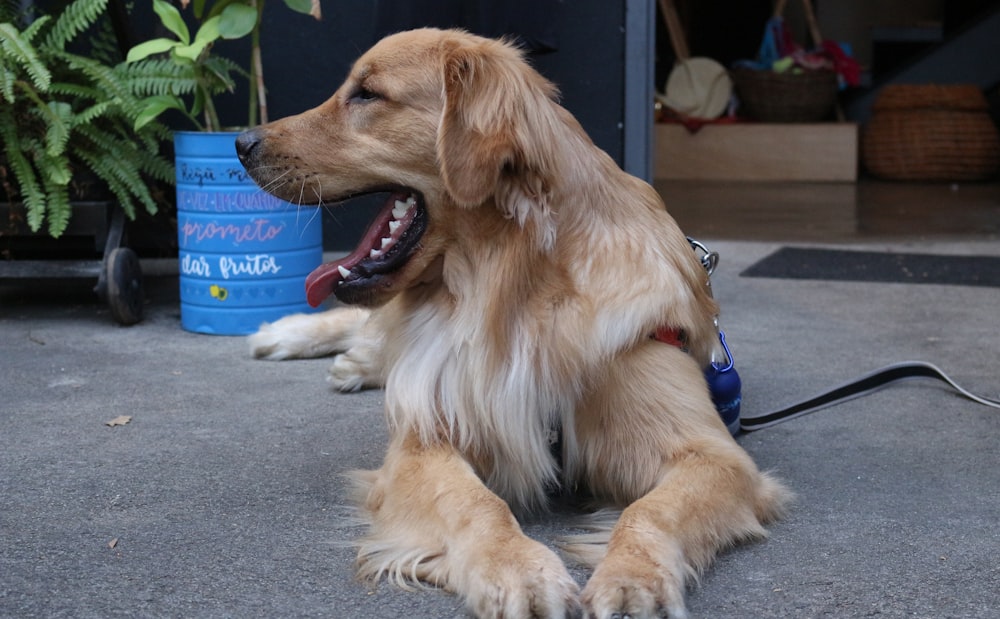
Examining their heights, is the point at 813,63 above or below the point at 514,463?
above

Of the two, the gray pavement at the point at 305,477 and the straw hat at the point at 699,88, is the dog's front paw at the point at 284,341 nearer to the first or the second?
the gray pavement at the point at 305,477

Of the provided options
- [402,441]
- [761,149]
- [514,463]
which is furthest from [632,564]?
[761,149]

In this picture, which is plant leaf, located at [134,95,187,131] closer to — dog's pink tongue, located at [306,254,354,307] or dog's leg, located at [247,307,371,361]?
dog's leg, located at [247,307,371,361]

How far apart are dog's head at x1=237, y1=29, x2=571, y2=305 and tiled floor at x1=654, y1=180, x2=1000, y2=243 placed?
453cm

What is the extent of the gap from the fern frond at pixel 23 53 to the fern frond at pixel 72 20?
0.30 m

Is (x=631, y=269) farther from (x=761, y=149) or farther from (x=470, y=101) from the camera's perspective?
(x=761, y=149)

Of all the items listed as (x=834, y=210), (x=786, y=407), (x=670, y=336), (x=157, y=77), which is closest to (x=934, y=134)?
(x=834, y=210)

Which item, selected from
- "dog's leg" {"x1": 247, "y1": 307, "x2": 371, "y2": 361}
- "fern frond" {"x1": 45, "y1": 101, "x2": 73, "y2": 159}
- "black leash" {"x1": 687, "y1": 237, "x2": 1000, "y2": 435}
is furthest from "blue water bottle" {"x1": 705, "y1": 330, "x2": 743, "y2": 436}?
"fern frond" {"x1": 45, "y1": 101, "x2": 73, "y2": 159}

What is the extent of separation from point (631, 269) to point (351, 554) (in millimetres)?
843

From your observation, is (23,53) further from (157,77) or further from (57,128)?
(157,77)

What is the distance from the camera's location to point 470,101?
2.30 meters

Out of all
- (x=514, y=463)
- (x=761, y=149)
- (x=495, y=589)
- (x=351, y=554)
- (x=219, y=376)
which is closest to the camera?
(x=495, y=589)

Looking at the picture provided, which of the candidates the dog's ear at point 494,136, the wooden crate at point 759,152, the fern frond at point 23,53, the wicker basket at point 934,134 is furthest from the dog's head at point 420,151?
the wicker basket at point 934,134

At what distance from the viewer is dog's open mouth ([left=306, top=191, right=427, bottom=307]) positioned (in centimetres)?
242
